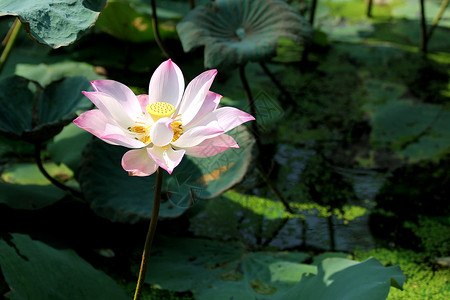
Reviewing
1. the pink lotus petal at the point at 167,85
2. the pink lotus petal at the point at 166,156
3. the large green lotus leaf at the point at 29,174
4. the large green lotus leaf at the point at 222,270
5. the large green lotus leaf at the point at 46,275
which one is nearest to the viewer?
the pink lotus petal at the point at 166,156

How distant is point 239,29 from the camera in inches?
55.2

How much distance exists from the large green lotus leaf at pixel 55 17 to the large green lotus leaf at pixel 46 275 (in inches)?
15.7

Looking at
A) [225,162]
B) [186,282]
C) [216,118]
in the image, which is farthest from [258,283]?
[216,118]

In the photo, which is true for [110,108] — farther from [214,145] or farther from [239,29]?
[239,29]

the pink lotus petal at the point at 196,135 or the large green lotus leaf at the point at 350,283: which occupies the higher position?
the pink lotus petal at the point at 196,135

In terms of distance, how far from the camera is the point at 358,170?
154 cm

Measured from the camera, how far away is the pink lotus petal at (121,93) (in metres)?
0.69

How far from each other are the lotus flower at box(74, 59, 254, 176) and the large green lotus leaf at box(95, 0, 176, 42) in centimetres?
135

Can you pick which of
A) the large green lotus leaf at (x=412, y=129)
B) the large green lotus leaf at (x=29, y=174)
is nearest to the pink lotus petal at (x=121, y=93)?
the large green lotus leaf at (x=29, y=174)

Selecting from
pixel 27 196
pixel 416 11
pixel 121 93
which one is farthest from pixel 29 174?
pixel 416 11

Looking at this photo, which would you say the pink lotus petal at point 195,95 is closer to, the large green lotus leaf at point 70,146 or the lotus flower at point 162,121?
the lotus flower at point 162,121

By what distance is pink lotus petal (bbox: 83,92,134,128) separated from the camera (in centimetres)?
64

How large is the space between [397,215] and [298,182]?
31cm

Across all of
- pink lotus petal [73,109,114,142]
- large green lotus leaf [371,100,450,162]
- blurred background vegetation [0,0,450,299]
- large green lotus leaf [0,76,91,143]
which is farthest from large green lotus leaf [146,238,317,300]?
large green lotus leaf [371,100,450,162]
